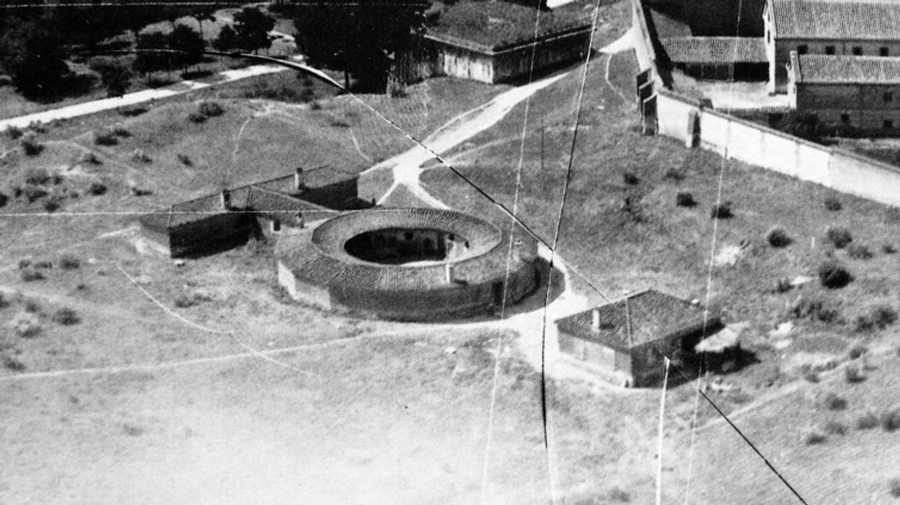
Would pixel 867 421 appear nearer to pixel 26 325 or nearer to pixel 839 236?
pixel 839 236

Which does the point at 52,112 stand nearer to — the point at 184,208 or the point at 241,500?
the point at 184,208

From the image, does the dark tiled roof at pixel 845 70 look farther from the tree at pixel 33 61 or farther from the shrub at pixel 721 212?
the tree at pixel 33 61

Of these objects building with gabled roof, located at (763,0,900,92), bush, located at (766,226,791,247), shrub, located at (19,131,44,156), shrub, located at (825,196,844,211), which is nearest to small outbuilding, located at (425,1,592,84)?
building with gabled roof, located at (763,0,900,92)

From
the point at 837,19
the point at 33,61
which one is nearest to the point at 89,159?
the point at 33,61

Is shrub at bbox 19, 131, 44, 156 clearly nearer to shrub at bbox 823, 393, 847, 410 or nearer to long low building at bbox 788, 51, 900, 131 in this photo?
long low building at bbox 788, 51, 900, 131

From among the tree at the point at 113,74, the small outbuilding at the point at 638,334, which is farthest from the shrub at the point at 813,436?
the tree at the point at 113,74

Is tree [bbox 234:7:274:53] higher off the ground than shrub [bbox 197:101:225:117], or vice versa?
tree [bbox 234:7:274:53]

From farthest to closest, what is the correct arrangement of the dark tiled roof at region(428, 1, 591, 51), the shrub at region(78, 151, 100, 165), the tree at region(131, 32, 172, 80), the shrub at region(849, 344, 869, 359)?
the tree at region(131, 32, 172, 80)
the dark tiled roof at region(428, 1, 591, 51)
the shrub at region(78, 151, 100, 165)
the shrub at region(849, 344, 869, 359)
